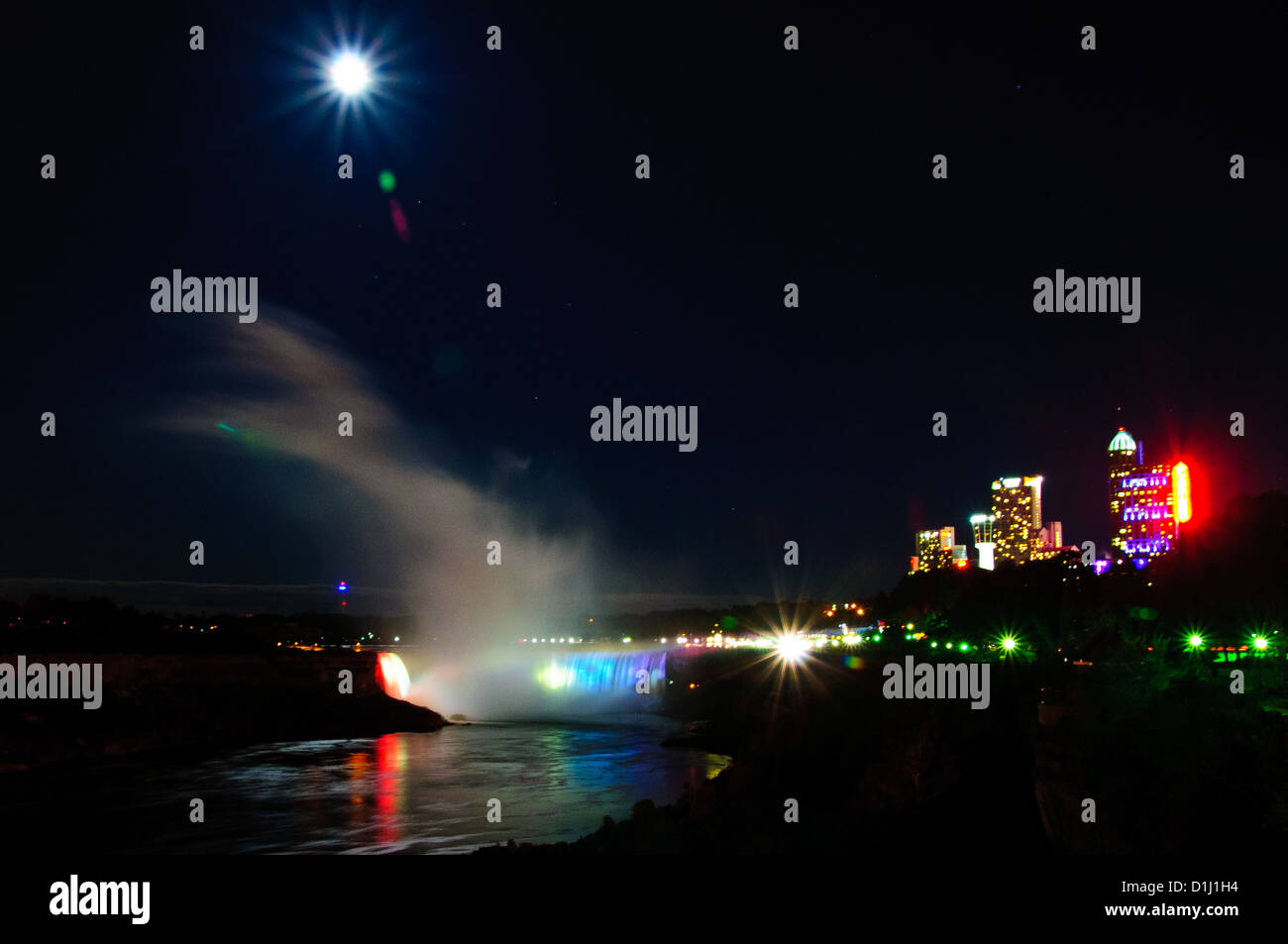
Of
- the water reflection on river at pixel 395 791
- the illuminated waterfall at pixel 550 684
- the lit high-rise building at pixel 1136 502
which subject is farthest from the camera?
the lit high-rise building at pixel 1136 502

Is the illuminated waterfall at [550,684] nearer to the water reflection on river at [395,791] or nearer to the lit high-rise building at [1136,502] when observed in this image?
the water reflection on river at [395,791]

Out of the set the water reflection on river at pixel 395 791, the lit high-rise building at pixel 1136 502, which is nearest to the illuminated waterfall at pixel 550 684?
the water reflection on river at pixel 395 791

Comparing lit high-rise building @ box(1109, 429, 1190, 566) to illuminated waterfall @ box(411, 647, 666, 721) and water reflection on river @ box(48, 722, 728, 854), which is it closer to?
illuminated waterfall @ box(411, 647, 666, 721)

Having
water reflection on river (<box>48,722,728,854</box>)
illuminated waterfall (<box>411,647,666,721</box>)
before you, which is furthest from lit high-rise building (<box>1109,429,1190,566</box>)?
water reflection on river (<box>48,722,728,854</box>)

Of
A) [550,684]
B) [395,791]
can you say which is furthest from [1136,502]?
[395,791]

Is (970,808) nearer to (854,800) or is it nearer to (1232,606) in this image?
(854,800)

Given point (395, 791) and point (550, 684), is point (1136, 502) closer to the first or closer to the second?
point (550, 684)

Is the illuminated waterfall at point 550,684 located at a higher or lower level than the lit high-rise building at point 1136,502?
lower

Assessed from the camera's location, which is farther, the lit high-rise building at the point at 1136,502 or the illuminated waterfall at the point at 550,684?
the lit high-rise building at the point at 1136,502
